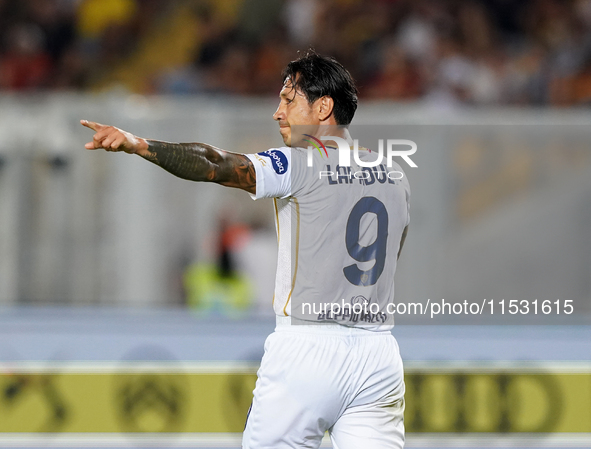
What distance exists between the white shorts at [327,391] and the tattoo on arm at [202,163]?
20.6 inches

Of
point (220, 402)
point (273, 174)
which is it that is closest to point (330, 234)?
point (273, 174)

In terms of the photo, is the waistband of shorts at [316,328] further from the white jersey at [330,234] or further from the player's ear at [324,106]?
the player's ear at [324,106]

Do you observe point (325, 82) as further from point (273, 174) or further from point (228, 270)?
point (228, 270)

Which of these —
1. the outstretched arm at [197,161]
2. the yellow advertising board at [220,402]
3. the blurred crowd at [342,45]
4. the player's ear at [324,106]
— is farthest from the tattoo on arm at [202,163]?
the blurred crowd at [342,45]

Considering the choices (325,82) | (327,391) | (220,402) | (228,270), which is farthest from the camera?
(228,270)

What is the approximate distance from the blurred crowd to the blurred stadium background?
0.12 m

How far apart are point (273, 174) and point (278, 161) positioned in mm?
52

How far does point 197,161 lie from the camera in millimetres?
2625

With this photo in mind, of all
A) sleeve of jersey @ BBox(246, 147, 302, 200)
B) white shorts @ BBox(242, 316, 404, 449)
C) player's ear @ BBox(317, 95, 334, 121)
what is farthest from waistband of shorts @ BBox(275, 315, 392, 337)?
player's ear @ BBox(317, 95, 334, 121)

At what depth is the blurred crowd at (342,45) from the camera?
8078 mm

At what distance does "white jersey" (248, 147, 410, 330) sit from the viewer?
2641mm

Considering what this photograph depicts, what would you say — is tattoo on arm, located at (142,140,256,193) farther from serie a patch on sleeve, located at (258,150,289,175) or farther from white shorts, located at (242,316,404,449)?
white shorts, located at (242,316,404,449)

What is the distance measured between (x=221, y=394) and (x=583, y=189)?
321cm

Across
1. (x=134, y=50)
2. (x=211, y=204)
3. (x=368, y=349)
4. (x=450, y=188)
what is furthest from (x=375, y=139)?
(x=134, y=50)
